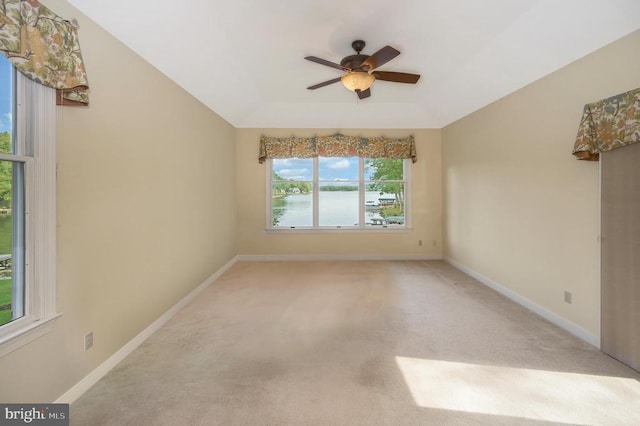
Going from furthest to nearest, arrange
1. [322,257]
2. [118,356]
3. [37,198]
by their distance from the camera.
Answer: [322,257], [118,356], [37,198]

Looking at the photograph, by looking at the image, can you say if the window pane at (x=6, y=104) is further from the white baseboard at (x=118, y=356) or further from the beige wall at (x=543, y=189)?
the beige wall at (x=543, y=189)

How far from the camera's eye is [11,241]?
1.60 metres

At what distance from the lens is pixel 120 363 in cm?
220

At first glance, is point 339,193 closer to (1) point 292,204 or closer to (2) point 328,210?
(2) point 328,210

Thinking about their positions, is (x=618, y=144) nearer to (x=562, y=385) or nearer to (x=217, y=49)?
(x=562, y=385)

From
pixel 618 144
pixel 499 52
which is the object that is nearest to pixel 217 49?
pixel 499 52

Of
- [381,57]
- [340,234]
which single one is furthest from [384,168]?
[381,57]

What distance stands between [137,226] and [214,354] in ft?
4.07

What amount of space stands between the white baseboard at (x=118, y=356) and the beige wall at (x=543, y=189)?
379 cm

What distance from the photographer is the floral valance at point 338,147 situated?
5328 millimetres

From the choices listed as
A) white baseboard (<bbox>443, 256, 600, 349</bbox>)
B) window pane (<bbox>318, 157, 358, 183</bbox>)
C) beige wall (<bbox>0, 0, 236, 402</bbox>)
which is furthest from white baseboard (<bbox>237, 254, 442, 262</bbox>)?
beige wall (<bbox>0, 0, 236, 402</bbox>)

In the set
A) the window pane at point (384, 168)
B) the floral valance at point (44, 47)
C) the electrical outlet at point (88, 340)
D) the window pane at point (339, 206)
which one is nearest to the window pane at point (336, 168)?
the window pane at point (339, 206)

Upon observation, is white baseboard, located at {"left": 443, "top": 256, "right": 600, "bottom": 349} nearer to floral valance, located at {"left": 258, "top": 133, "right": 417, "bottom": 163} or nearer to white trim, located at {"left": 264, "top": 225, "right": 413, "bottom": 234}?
white trim, located at {"left": 264, "top": 225, "right": 413, "bottom": 234}

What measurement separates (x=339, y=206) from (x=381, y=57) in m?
3.27
